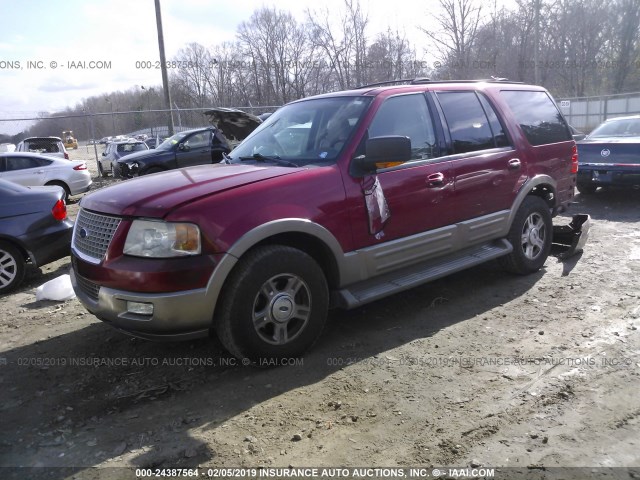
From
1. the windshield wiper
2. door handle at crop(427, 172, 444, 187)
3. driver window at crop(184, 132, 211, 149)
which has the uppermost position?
driver window at crop(184, 132, 211, 149)

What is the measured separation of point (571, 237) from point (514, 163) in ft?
5.99

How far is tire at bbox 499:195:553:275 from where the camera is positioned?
541cm

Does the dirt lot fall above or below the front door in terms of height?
below

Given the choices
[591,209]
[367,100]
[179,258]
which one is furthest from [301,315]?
[591,209]

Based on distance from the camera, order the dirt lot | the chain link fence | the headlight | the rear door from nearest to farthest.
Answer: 1. the dirt lot
2. the headlight
3. the rear door
4. the chain link fence

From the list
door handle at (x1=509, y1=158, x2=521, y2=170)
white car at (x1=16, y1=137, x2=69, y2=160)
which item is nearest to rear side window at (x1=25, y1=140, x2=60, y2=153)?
white car at (x1=16, y1=137, x2=69, y2=160)

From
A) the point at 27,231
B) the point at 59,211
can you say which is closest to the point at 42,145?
the point at 59,211

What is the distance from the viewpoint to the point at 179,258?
130 inches

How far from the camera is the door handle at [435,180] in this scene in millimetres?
4468

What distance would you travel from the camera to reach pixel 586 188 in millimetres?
10281

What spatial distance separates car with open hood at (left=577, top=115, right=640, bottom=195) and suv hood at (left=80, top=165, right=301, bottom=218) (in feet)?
25.2

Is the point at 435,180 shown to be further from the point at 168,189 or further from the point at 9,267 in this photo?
the point at 9,267

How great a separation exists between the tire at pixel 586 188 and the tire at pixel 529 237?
4.91m

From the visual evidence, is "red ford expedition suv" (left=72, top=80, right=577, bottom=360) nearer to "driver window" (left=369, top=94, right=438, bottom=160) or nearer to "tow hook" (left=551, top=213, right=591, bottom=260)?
"driver window" (left=369, top=94, right=438, bottom=160)
